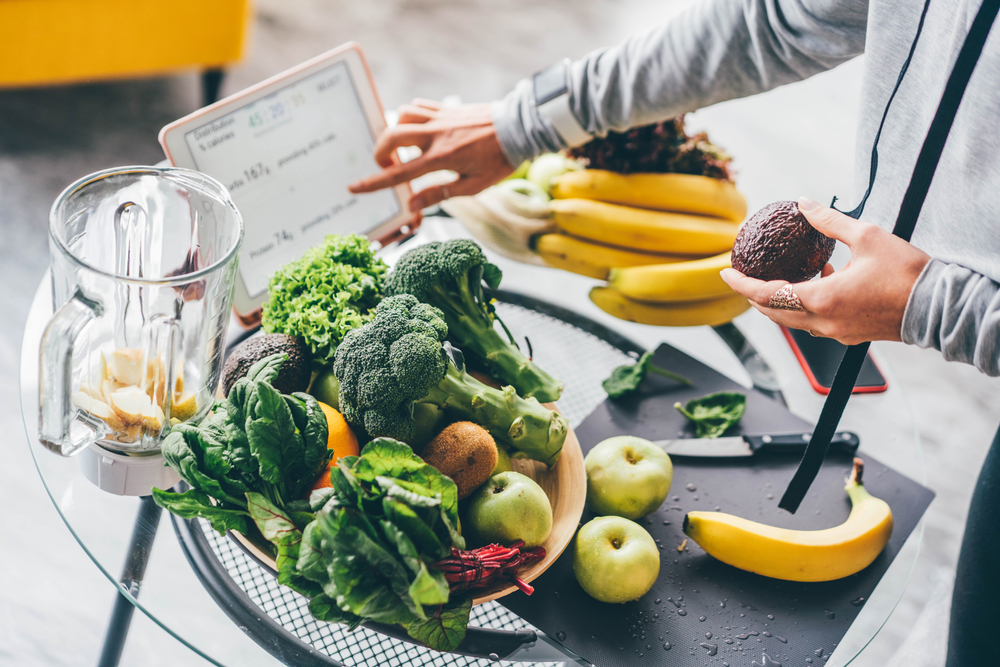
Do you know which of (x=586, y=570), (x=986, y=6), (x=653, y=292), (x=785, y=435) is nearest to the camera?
(x=986, y=6)

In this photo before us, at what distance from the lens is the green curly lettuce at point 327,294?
0.96m

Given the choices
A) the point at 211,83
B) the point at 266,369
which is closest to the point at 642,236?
the point at 266,369

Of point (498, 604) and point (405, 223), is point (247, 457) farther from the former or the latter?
point (405, 223)

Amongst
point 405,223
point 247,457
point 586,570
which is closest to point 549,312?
point 405,223

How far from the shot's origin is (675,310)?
135 centimetres

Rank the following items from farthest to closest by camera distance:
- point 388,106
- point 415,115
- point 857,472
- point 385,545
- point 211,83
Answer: point 388,106 → point 211,83 → point 415,115 → point 857,472 → point 385,545

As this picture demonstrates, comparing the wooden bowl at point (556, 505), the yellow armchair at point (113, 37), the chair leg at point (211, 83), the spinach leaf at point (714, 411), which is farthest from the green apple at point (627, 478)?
the chair leg at point (211, 83)

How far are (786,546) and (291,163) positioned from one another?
0.93 metres

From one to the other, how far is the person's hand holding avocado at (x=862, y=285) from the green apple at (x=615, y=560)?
0.34m

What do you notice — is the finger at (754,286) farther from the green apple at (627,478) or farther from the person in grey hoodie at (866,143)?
the green apple at (627,478)

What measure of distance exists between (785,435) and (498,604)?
512mm

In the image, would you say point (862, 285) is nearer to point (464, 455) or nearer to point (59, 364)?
point (464, 455)

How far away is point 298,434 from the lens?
775 mm

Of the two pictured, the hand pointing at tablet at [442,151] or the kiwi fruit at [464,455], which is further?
the hand pointing at tablet at [442,151]
